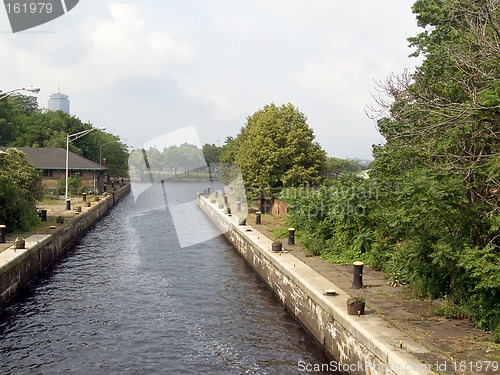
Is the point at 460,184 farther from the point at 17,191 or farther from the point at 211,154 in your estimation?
the point at 211,154

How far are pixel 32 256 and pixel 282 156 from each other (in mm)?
21906

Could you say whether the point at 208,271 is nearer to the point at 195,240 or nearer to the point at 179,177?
the point at 195,240

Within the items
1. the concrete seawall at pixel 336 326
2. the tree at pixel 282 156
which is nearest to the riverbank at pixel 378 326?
the concrete seawall at pixel 336 326

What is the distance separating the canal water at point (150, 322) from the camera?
1501 centimetres

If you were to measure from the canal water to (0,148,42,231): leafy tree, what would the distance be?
3.74m

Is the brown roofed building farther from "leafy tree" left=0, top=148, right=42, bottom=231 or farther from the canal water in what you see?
the canal water

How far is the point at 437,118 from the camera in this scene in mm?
13922

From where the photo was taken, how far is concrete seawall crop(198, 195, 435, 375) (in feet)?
37.5

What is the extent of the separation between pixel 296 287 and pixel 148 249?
17671 mm

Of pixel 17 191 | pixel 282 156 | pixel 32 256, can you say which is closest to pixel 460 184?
pixel 32 256

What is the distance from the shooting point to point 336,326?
47.4 ft

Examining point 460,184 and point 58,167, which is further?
point 58,167

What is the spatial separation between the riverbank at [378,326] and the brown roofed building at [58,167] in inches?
Answer: 1782

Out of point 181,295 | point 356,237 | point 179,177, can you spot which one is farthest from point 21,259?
point 179,177
